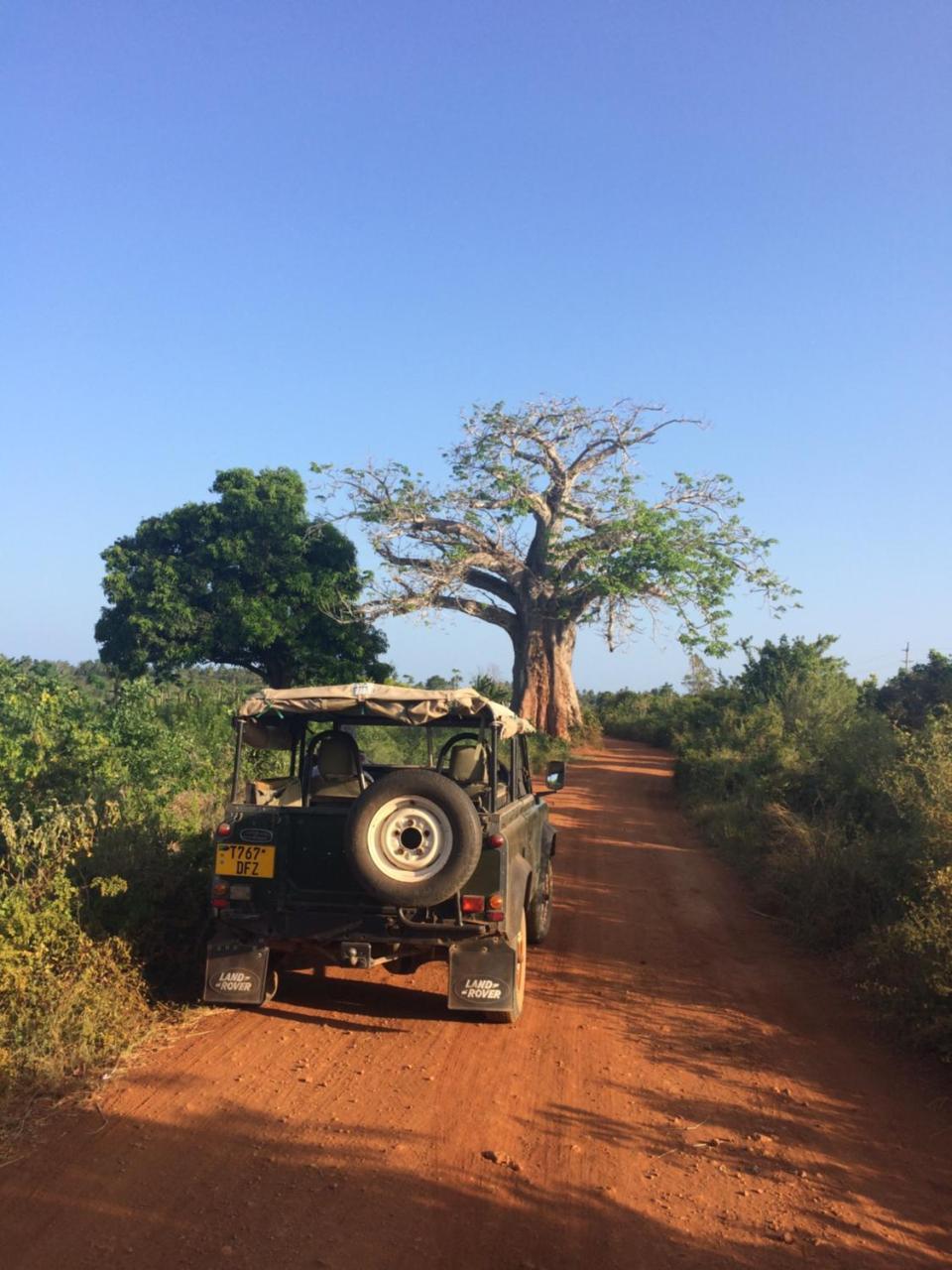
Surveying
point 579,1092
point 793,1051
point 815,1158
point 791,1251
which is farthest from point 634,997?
point 791,1251

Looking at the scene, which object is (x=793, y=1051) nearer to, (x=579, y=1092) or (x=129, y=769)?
(x=579, y=1092)

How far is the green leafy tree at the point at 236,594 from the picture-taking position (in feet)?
76.7

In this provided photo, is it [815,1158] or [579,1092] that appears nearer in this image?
[815,1158]

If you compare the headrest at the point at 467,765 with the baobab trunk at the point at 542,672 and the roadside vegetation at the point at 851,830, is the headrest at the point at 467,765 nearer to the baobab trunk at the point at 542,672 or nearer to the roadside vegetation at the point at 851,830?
the roadside vegetation at the point at 851,830

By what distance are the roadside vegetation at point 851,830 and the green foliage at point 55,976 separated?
198 inches

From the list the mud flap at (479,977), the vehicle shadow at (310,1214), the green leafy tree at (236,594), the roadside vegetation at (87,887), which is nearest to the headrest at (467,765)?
the mud flap at (479,977)

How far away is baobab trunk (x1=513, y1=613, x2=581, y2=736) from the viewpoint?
2967cm

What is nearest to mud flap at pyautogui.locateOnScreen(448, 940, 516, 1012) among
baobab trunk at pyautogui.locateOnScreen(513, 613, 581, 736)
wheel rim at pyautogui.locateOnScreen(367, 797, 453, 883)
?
wheel rim at pyautogui.locateOnScreen(367, 797, 453, 883)

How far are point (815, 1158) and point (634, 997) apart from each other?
2682 mm

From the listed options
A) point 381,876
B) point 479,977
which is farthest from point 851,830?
point 381,876

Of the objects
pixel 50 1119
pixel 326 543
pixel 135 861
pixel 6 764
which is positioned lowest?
pixel 50 1119

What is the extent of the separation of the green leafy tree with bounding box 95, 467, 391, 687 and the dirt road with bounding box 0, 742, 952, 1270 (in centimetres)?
1713

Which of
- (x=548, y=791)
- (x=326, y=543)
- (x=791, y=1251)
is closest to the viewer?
(x=791, y=1251)

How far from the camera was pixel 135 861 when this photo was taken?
7.00 meters
